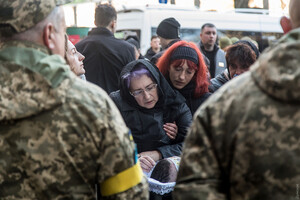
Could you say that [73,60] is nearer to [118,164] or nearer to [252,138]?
[118,164]

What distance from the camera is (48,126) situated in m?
2.10

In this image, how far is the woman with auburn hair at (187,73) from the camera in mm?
4746

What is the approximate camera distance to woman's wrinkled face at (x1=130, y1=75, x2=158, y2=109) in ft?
Answer: 13.9

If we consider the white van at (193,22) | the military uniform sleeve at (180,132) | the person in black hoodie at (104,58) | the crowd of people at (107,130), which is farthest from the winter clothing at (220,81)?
the white van at (193,22)

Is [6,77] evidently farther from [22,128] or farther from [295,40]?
[295,40]

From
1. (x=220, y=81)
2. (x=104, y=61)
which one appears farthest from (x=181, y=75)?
(x=104, y=61)

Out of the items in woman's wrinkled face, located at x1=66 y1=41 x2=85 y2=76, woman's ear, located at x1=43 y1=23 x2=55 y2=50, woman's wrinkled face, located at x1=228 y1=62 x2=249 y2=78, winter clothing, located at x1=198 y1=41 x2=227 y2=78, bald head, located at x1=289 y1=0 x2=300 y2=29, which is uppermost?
bald head, located at x1=289 y1=0 x2=300 y2=29

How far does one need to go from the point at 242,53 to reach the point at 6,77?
345 cm

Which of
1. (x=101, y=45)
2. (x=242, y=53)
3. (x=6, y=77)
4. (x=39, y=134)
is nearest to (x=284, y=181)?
(x=39, y=134)

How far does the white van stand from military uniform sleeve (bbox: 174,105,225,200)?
10069 millimetres

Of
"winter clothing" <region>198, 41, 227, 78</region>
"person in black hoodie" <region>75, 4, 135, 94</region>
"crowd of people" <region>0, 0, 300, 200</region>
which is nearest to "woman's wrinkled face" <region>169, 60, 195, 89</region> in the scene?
"person in black hoodie" <region>75, 4, 135, 94</region>

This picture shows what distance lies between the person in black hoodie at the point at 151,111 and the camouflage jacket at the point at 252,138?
2287mm

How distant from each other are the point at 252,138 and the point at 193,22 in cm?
1178

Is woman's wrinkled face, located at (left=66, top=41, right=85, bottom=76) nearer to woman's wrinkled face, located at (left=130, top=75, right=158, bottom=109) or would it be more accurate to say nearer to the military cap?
woman's wrinkled face, located at (left=130, top=75, right=158, bottom=109)
